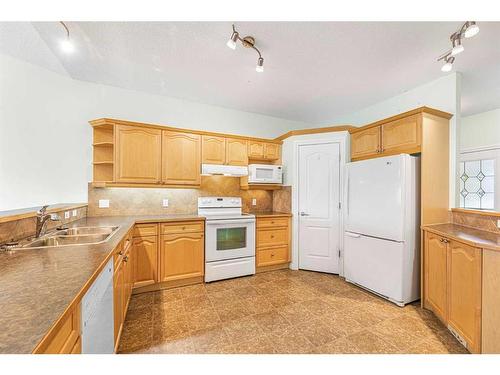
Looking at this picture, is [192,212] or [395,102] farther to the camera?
[192,212]

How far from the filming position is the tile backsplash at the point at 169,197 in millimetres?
2904

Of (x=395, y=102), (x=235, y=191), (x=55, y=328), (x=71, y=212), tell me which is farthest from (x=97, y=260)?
(x=395, y=102)

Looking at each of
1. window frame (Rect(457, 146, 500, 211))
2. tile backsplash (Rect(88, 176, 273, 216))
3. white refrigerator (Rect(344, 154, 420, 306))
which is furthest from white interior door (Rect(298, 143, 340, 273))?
window frame (Rect(457, 146, 500, 211))

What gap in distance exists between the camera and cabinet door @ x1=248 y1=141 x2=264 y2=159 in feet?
11.4

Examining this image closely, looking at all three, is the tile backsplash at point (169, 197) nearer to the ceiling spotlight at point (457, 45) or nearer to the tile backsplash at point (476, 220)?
the tile backsplash at point (476, 220)

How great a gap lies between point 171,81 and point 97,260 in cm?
234

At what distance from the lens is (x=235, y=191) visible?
12.0 feet

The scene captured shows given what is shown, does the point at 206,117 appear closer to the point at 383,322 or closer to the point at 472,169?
the point at 383,322

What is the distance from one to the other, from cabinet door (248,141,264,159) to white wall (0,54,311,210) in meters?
1.08

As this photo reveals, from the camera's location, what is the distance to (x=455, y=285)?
1.79m

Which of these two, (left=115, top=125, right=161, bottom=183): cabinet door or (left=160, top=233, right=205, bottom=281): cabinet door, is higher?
(left=115, top=125, right=161, bottom=183): cabinet door

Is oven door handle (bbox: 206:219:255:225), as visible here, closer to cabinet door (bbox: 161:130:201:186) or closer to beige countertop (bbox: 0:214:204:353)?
cabinet door (bbox: 161:130:201:186)

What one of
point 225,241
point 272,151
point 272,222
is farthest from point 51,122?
point 272,222

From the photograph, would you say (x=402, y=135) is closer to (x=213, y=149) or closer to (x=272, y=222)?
(x=272, y=222)
